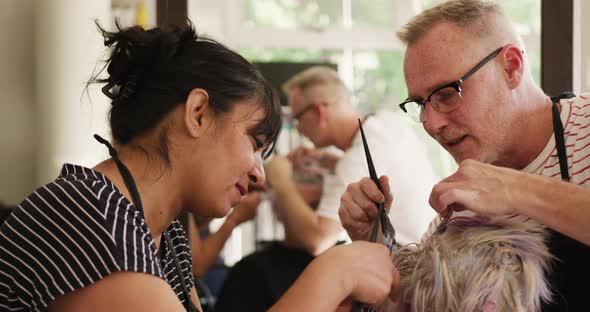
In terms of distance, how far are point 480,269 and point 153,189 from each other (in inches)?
24.9

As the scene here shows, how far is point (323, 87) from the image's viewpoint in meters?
3.30

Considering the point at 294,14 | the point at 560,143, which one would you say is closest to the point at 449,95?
the point at 560,143

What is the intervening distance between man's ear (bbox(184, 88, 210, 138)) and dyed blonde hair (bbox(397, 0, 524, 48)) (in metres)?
0.73

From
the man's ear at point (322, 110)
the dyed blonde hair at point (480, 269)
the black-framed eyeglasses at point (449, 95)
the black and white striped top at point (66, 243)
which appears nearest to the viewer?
the black and white striped top at point (66, 243)

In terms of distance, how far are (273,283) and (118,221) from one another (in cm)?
204

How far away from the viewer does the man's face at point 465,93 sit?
1.70 metres

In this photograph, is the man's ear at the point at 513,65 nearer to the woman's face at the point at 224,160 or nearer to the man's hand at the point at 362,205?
the man's hand at the point at 362,205

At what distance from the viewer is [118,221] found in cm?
112

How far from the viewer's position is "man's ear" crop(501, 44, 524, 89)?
1.73 m

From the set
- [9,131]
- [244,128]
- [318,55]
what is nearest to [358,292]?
[244,128]

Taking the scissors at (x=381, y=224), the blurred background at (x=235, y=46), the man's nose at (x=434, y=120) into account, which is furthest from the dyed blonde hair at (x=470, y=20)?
the blurred background at (x=235, y=46)

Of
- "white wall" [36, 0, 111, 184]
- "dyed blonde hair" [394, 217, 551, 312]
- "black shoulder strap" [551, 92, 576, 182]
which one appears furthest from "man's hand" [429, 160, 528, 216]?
"white wall" [36, 0, 111, 184]

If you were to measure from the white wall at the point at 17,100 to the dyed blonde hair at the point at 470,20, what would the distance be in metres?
2.19

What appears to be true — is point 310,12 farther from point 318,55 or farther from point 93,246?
point 93,246
